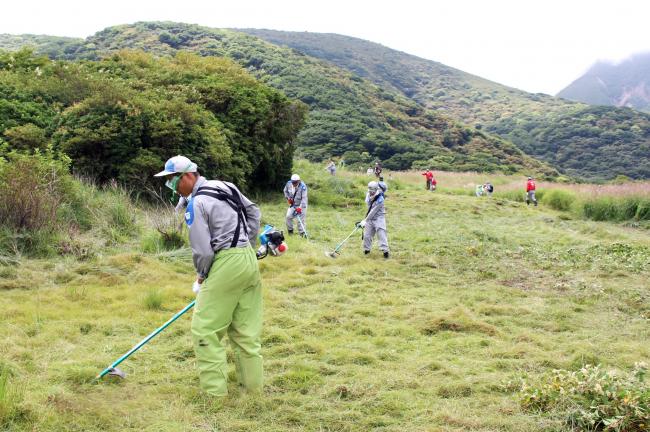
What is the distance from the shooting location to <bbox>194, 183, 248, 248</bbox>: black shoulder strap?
196 inches

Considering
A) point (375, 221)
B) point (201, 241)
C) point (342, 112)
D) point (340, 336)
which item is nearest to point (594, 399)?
point (340, 336)

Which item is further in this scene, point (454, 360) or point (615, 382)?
point (454, 360)

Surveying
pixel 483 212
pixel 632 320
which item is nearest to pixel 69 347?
pixel 632 320

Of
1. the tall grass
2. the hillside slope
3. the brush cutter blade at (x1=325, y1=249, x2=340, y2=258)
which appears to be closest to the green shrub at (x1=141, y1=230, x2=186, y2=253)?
the brush cutter blade at (x1=325, y1=249, x2=340, y2=258)

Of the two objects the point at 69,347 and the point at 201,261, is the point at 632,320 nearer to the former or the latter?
the point at 201,261

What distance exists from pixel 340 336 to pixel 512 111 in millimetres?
95028

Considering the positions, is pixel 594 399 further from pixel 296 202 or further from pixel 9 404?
pixel 296 202

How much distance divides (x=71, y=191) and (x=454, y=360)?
8.25 m

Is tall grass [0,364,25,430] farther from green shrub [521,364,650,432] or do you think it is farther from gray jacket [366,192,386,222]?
gray jacket [366,192,386,222]

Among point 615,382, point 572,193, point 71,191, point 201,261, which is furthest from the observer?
point 572,193

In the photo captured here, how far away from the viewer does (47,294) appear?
770cm

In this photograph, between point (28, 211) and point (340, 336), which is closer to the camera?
point (340, 336)

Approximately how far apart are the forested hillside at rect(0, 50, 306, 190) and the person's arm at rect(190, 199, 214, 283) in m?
7.72

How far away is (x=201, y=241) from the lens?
4.81m
